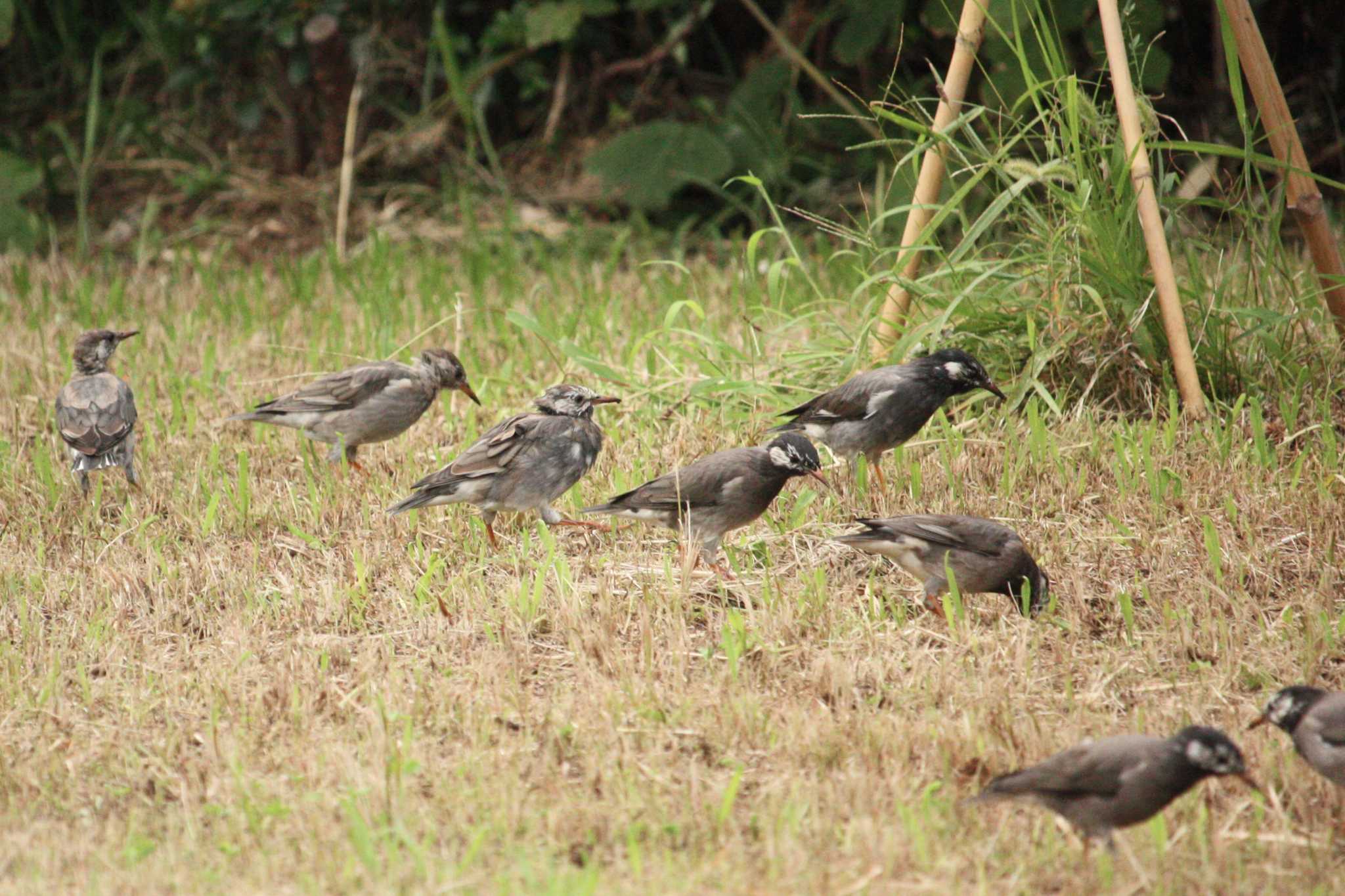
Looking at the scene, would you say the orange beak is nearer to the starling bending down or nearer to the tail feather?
the tail feather

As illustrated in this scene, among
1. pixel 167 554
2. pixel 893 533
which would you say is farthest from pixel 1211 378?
pixel 167 554

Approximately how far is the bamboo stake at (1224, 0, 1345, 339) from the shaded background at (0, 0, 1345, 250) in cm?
410

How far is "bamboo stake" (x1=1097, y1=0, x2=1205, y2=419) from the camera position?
649 centimetres

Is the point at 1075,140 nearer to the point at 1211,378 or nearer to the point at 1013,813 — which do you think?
the point at 1211,378

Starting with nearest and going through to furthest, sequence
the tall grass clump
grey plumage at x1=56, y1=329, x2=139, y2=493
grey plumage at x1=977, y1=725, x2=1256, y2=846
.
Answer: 1. grey plumage at x1=977, y1=725, x2=1256, y2=846
2. grey plumage at x1=56, y1=329, x2=139, y2=493
3. the tall grass clump

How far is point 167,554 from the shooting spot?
605 cm

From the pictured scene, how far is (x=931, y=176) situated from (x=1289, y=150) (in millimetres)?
1589

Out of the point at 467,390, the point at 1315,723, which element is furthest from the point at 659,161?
the point at 1315,723

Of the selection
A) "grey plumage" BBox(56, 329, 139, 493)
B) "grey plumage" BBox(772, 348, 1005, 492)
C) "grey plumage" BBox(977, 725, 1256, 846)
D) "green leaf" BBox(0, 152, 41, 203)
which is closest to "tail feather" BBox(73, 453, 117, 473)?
"grey plumage" BBox(56, 329, 139, 493)

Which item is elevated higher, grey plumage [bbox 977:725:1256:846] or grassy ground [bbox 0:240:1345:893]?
grey plumage [bbox 977:725:1256:846]

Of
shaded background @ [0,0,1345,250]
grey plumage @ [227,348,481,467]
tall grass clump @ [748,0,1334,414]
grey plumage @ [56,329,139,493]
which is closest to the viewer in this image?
grey plumage @ [56,329,139,493]

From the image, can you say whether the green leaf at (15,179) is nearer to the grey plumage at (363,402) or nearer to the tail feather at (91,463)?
the grey plumage at (363,402)

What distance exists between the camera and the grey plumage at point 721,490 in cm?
573

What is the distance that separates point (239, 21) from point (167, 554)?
783cm
